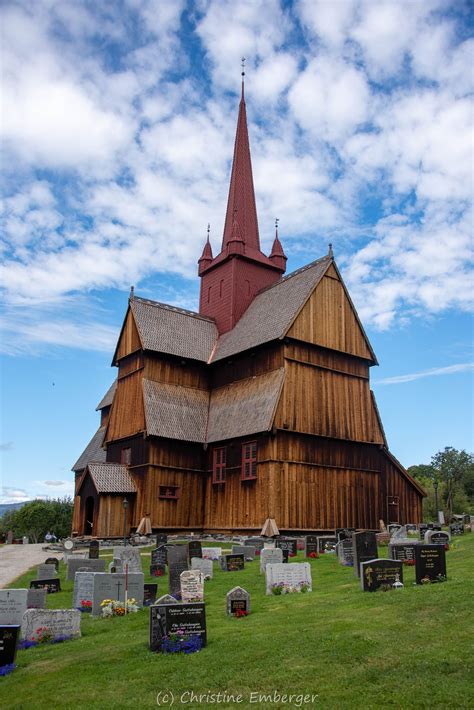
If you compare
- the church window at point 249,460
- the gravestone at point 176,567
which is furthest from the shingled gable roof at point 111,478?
the gravestone at point 176,567

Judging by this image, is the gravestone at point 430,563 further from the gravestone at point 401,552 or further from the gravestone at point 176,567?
the gravestone at point 176,567

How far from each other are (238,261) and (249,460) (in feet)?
49.1

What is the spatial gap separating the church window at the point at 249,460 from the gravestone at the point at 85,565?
39.0ft

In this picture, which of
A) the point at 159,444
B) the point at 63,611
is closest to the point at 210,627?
the point at 63,611

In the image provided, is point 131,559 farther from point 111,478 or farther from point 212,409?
point 212,409

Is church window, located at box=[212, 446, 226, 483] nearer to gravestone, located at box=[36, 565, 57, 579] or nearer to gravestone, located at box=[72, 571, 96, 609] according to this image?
gravestone, located at box=[36, 565, 57, 579]

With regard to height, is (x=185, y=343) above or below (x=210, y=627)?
above

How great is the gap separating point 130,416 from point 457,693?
95.6ft

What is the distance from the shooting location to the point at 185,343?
36719 mm

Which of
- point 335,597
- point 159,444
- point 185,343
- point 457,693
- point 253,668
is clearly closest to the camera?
point 457,693

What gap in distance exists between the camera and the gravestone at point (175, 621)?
10234mm

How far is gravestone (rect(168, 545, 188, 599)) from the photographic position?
15966 millimetres

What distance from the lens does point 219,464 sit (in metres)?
33.2

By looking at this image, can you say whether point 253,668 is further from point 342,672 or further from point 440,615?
point 440,615
